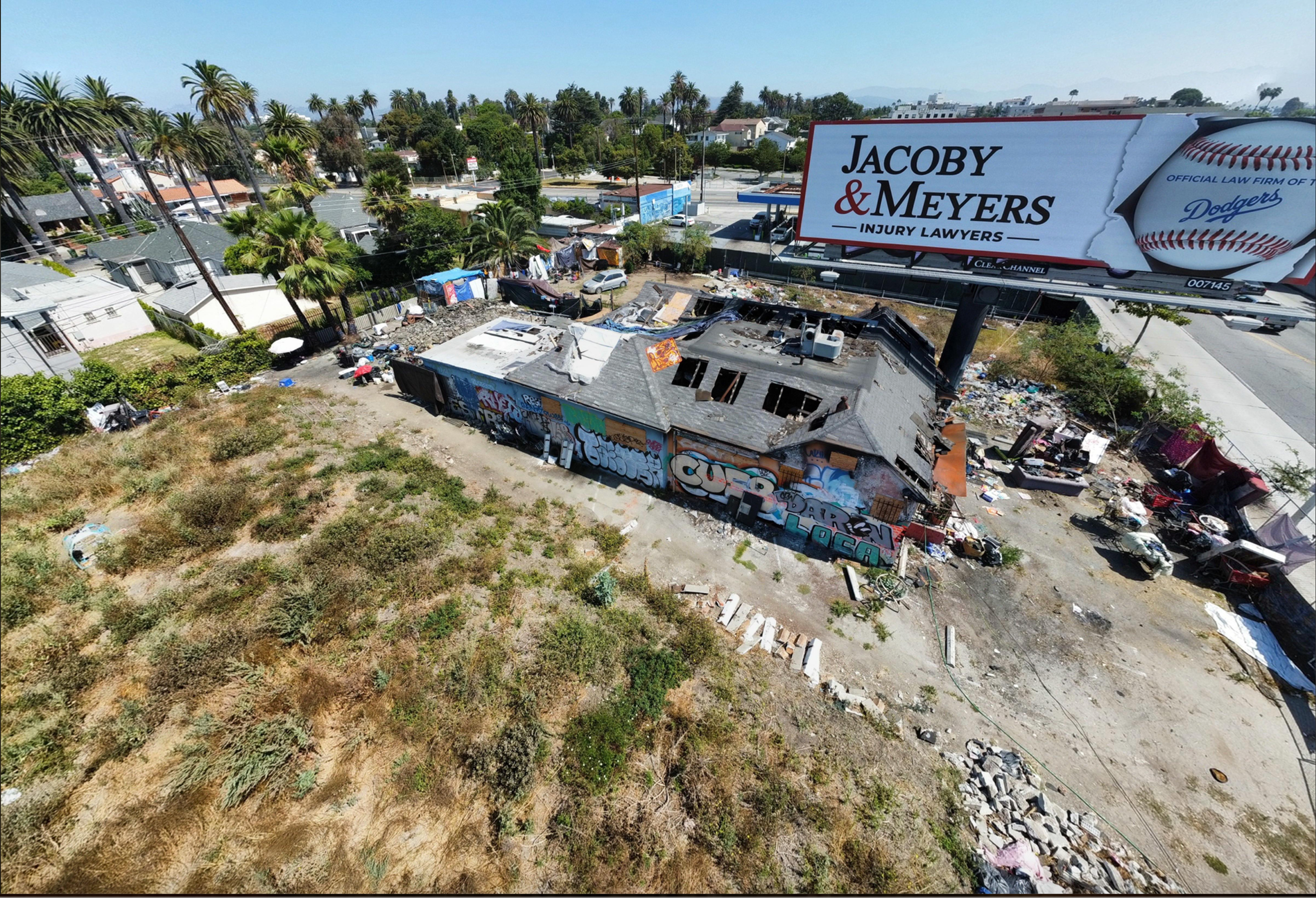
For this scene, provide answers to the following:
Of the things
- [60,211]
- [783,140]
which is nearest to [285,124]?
[60,211]

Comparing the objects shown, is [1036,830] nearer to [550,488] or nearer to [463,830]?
[463,830]

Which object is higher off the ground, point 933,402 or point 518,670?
point 933,402

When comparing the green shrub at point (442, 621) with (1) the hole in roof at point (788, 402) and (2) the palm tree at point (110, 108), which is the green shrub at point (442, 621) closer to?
(1) the hole in roof at point (788, 402)

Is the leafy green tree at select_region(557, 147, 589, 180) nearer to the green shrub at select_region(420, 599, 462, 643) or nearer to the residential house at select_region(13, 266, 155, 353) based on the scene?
the residential house at select_region(13, 266, 155, 353)

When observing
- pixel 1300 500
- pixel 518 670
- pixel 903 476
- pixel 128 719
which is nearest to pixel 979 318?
pixel 903 476

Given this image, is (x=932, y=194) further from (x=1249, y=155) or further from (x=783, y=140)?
(x=783, y=140)
